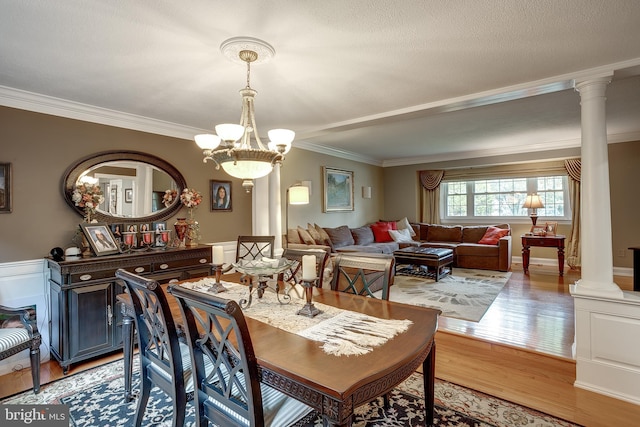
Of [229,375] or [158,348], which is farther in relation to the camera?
[158,348]

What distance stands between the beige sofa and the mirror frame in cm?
495

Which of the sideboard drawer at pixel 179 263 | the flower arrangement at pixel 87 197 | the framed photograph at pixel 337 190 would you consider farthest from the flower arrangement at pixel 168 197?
the framed photograph at pixel 337 190

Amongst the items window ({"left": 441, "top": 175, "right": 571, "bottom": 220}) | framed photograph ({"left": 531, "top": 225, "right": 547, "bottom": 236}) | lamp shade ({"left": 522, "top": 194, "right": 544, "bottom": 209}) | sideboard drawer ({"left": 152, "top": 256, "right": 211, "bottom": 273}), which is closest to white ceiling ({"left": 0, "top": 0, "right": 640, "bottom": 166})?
sideboard drawer ({"left": 152, "top": 256, "right": 211, "bottom": 273})

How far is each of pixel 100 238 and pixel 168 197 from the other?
2.98 ft

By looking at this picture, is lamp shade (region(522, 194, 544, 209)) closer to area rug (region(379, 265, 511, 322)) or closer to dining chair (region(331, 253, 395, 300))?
area rug (region(379, 265, 511, 322))

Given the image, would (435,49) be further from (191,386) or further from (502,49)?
(191,386)

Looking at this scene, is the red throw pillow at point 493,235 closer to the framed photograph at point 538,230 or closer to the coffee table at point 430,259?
the framed photograph at point 538,230

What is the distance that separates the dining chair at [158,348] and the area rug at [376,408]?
0.43 meters

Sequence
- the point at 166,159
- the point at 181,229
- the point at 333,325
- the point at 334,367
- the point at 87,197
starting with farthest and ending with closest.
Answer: the point at 166,159 → the point at 181,229 → the point at 87,197 → the point at 333,325 → the point at 334,367

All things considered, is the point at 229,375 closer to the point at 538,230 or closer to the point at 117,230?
the point at 117,230

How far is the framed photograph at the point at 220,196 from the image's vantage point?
425cm

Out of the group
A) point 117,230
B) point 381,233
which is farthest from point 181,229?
point 381,233

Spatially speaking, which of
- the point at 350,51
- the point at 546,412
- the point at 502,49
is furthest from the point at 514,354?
the point at 350,51

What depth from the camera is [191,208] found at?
158 inches
